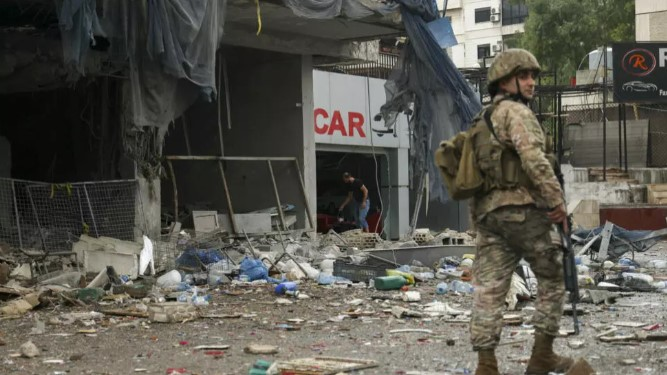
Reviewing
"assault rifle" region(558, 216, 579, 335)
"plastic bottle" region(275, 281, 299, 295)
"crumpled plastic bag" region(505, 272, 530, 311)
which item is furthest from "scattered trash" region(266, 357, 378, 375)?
"plastic bottle" region(275, 281, 299, 295)

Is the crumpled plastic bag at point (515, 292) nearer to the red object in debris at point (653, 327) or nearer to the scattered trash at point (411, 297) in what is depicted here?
the scattered trash at point (411, 297)

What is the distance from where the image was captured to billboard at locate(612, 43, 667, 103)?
28.8 metres

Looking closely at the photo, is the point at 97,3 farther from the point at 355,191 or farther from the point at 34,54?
the point at 355,191

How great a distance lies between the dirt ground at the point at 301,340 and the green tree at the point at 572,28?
123 ft

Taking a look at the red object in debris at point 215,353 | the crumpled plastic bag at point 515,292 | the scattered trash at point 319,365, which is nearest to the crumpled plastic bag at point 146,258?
the crumpled plastic bag at point 515,292

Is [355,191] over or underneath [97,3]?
underneath

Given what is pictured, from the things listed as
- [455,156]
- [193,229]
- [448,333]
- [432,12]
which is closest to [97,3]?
[193,229]

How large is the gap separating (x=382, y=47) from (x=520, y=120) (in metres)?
20.5

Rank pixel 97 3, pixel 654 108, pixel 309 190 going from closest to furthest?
pixel 97 3, pixel 309 190, pixel 654 108

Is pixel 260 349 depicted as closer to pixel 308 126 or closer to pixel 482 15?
pixel 308 126

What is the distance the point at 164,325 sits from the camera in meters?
8.48

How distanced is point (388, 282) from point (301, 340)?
372 cm

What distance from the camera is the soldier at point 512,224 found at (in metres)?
5.48

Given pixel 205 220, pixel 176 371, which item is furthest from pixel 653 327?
pixel 205 220
